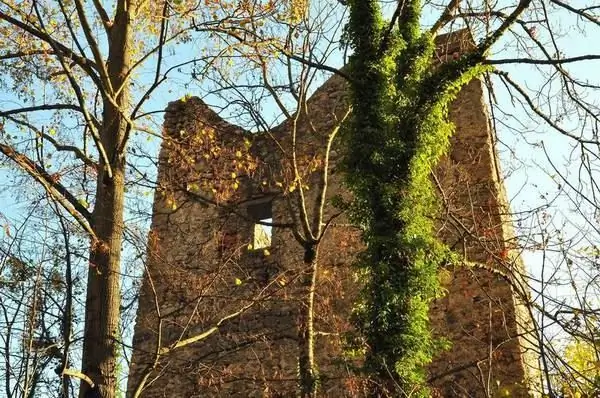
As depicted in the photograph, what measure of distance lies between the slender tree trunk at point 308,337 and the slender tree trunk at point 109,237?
2305 millimetres

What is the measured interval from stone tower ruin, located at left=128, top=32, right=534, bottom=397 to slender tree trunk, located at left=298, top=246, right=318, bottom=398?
13cm

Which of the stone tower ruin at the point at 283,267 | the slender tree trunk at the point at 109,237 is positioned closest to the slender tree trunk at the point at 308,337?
the stone tower ruin at the point at 283,267

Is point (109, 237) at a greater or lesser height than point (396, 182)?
lesser

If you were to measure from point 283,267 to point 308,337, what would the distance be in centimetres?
268

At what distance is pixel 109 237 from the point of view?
18.3ft

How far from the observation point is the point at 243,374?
30.6 ft

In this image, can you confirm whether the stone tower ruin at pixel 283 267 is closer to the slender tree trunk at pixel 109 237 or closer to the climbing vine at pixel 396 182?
the climbing vine at pixel 396 182

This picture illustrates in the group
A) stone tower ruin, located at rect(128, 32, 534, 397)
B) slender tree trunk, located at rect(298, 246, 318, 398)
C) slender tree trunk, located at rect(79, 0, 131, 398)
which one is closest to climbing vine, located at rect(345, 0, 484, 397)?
stone tower ruin, located at rect(128, 32, 534, 397)

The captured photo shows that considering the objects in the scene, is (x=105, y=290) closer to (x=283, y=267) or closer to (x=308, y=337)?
(x=308, y=337)

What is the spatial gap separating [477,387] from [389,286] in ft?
7.66

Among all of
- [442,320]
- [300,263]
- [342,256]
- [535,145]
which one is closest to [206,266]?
[300,263]

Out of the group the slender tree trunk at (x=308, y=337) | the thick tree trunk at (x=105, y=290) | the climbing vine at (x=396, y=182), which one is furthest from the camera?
the slender tree trunk at (x=308, y=337)

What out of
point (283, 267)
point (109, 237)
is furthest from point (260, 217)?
point (109, 237)

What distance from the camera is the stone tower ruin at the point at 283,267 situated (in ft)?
25.2
